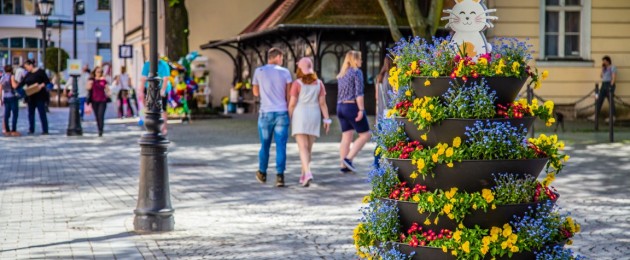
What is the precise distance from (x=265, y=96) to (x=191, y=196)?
1837 mm

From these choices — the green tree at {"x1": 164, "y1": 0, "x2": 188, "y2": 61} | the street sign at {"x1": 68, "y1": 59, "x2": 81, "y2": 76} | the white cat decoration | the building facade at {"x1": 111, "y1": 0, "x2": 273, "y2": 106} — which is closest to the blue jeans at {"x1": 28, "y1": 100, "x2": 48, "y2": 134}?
A: the street sign at {"x1": 68, "y1": 59, "x2": 81, "y2": 76}

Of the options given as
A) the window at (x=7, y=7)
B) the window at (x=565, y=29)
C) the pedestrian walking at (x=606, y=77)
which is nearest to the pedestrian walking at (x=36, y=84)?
the window at (x=565, y=29)

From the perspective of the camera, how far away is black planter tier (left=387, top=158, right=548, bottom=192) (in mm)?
5941

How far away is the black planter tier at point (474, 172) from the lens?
5941mm

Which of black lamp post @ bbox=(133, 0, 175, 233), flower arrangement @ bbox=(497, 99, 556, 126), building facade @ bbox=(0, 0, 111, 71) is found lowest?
black lamp post @ bbox=(133, 0, 175, 233)

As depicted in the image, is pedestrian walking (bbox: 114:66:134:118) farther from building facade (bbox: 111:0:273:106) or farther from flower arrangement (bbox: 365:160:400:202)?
flower arrangement (bbox: 365:160:400:202)

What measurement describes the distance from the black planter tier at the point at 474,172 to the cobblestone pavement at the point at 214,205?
2.76 metres

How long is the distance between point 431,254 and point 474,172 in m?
0.50

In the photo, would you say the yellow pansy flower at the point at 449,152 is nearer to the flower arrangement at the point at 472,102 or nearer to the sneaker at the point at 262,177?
the flower arrangement at the point at 472,102

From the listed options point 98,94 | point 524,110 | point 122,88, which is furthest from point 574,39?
point 524,110

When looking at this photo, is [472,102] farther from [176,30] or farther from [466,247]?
[176,30]

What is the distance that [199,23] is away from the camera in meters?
43.8

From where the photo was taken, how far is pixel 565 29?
30.0m

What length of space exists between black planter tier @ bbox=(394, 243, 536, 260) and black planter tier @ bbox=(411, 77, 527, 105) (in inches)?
32.1
